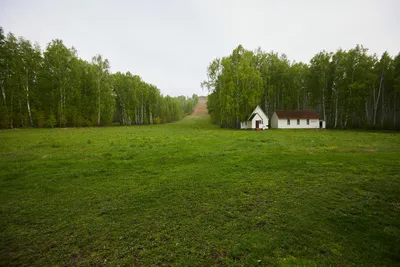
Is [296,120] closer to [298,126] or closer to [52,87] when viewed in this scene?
[298,126]

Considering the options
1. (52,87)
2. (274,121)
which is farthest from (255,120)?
(52,87)

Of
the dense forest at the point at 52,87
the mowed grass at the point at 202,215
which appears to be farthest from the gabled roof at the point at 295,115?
the dense forest at the point at 52,87

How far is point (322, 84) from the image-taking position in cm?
4100

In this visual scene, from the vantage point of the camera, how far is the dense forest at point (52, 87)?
32.8 metres

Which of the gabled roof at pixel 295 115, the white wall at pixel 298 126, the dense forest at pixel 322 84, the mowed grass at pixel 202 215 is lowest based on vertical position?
the mowed grass at pixel 202 215

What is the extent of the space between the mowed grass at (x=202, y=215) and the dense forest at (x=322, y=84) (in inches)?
1238

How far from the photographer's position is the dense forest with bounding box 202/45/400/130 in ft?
119

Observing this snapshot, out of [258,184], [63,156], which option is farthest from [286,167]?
[63,156]

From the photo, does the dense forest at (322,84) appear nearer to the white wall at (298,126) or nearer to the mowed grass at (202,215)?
the white wall at (298,126)

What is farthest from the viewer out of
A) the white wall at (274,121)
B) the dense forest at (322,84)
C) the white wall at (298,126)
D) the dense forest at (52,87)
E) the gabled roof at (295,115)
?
the white wall at (274,121)

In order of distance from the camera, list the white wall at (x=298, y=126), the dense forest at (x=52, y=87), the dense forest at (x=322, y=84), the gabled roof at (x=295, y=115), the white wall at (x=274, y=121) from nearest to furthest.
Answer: the dense forest at (x=52, y=87), the dense forest at (x=322, y=84), the white wall at (x=298, y=126), the gabled roof at (x=295, y=115), the white wall at (x=274, y=121)

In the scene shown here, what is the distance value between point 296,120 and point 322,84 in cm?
1119

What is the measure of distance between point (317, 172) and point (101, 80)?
54.7 m

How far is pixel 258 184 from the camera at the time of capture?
22.5 ft
